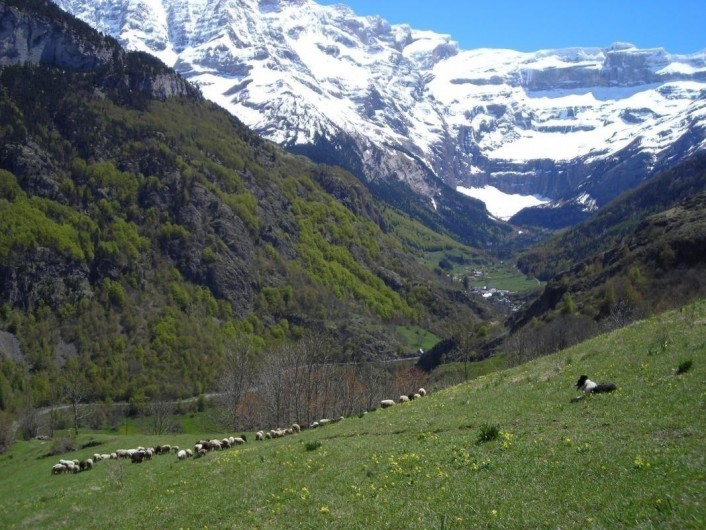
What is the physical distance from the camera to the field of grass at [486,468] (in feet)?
60.3

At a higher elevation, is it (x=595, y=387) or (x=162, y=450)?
(x=595, y=387)

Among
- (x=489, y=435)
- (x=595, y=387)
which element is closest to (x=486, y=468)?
(x=489, y=435)

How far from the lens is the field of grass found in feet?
60.3

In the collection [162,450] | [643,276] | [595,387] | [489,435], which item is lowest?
[162,450]

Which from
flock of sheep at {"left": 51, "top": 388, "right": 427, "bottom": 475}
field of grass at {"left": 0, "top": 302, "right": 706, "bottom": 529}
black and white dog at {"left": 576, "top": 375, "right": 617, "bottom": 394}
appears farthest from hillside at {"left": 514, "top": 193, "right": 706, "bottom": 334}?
black and white dog at {"left": 576, "top": 375, "right": 617, "bottom": 394}

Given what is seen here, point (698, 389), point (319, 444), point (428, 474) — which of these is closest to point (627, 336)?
point (698, 389)

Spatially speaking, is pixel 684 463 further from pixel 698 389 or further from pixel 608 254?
pixel 608 254

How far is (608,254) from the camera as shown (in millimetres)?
195375

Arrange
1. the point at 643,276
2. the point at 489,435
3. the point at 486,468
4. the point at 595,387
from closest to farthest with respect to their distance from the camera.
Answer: the point at 486,468 → the point at 489,435 → the point at 595,387 → the point at 643,276

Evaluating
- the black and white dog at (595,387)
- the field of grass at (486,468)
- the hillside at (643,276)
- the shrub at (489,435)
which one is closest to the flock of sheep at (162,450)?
the field of grass at (486,468)

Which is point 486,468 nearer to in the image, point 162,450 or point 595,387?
point 595,387

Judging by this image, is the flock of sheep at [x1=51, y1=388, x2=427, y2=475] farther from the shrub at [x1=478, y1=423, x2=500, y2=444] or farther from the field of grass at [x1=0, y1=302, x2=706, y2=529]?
the shrub at [x1=478, y1=423, x2=500, y2=444]

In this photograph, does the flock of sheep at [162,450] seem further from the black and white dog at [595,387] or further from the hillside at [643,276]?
the hillside at [643,276]

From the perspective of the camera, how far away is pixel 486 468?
23109 millimetres
